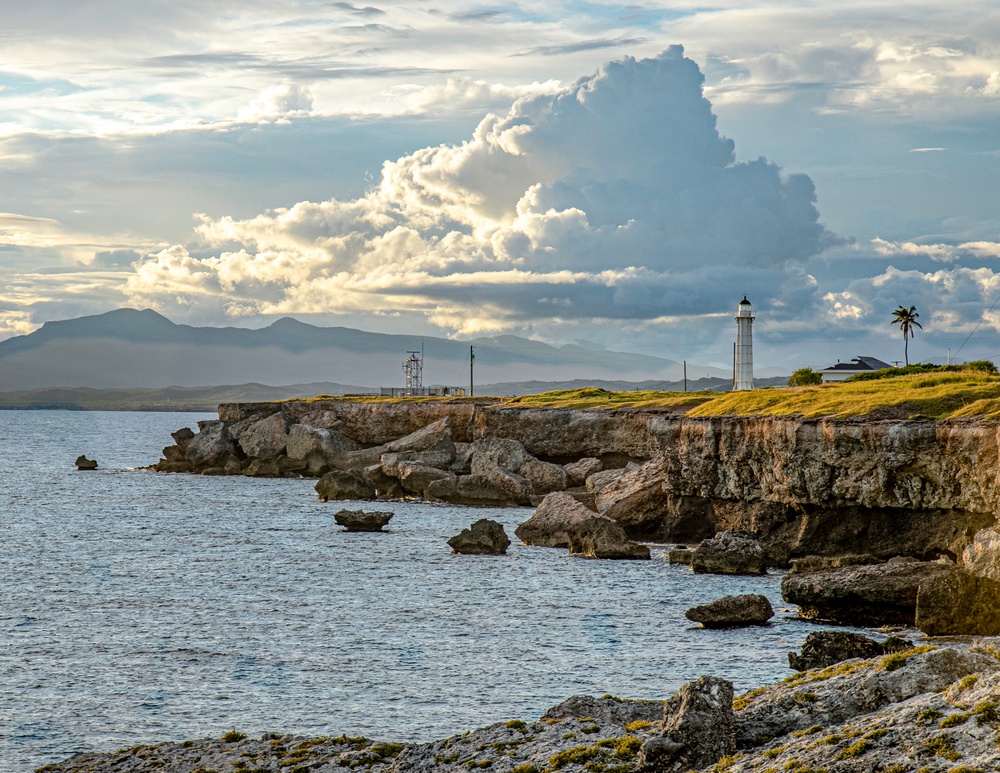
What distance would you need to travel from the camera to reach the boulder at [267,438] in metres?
104

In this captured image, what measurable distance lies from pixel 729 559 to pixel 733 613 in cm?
1119

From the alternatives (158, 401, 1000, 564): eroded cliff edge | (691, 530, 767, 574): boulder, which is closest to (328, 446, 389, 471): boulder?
(158, 401, 1000, 564): eroded cliff edge

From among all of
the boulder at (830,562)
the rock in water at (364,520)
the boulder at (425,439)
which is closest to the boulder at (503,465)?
Answer: the boulder at (425,439)

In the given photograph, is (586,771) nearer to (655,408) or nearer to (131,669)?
(131,669)

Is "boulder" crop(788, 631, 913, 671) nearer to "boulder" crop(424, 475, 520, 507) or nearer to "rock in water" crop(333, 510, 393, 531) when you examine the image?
"rock in water" crop(333, 510, 393, 531)

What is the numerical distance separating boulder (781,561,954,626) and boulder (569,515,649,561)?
14.8 meters

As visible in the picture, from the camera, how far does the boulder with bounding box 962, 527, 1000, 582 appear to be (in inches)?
1209

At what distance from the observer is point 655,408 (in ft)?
277

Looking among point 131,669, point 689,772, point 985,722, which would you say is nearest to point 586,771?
point 689,772

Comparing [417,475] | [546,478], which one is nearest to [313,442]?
[417,475]

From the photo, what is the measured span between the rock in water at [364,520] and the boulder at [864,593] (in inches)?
1231

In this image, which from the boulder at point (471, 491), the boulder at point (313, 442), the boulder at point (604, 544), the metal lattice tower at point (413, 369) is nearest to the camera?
the boulder at point (604, 544)

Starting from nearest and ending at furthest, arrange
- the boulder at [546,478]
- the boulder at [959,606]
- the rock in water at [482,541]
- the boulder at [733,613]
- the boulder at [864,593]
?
the boulder at [959,606] → the boulder at [864,593] → the boulder at [733,613] → the rock in water at [482,541] → the boulder at [546,478]

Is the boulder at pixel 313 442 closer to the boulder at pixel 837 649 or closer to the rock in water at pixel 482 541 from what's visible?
the rock in water at pixel 482 541
